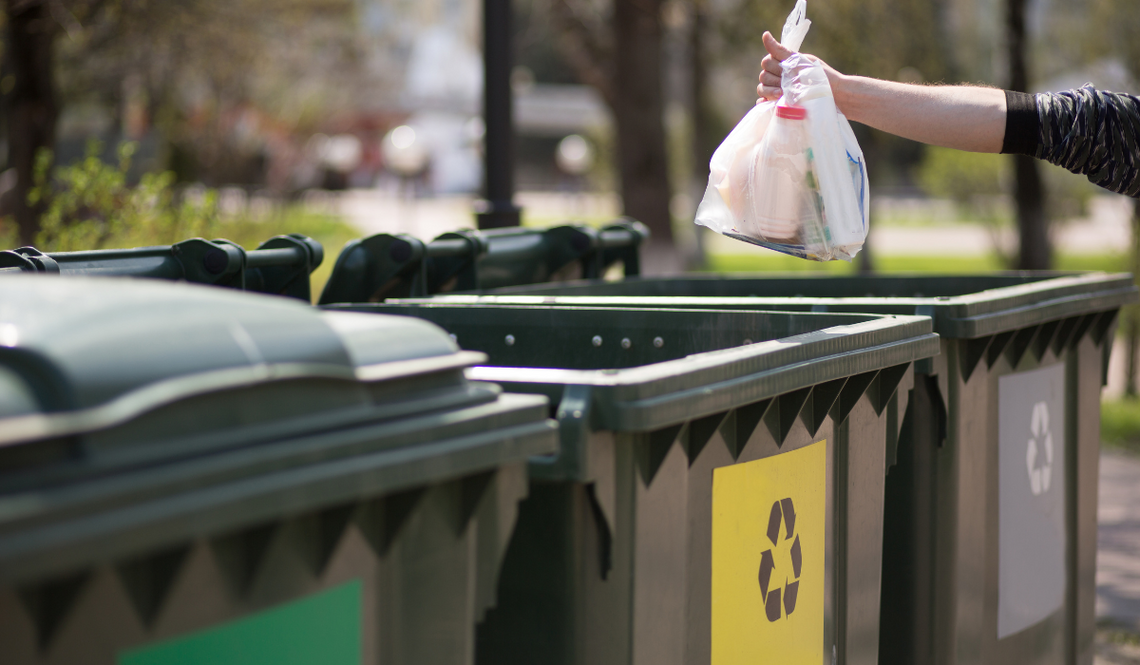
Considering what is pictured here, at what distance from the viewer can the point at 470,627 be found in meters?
1.98

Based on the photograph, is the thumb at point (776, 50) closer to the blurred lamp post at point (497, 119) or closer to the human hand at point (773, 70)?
the human hand at point (773, 70)

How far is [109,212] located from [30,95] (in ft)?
7.55

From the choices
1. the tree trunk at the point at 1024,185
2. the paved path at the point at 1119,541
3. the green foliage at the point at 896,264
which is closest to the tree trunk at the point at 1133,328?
the tree trunk at the point at 1024,185

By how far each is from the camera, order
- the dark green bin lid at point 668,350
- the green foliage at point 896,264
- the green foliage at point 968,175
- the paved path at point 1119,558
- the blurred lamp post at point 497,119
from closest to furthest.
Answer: the dark green bin lid at point 668,350 < the paved path at point 1119,558 < the blurred lamp post at point 497,119 < the green foliage at point 896,264 < the green foliage at point 968,175

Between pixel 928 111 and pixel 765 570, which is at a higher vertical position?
pixel 928 111

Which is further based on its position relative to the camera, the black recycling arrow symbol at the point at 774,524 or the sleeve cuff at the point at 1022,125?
the sleeve cuff at the point at 1022,125

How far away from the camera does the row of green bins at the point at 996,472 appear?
3.33 m

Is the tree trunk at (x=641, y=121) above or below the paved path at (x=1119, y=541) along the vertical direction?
above

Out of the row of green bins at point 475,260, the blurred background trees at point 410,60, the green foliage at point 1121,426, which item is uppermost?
the blurred background trees at point 410,60

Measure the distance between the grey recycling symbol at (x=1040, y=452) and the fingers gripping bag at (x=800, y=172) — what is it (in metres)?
1.17

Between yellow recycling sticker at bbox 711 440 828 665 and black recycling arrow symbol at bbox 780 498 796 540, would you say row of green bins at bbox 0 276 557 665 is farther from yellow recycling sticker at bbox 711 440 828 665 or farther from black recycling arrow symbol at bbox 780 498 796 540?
black recycling arrow symbol at bbox 780 498 796 540

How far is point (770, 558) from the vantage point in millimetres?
2553

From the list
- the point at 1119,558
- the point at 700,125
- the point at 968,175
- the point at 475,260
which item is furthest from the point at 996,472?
the point at 700,125

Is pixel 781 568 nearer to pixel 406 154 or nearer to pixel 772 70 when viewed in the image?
pixel 772 70
